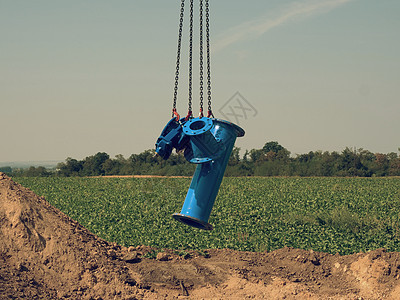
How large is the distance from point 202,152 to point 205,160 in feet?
0.55

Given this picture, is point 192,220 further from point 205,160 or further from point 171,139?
point 171,139

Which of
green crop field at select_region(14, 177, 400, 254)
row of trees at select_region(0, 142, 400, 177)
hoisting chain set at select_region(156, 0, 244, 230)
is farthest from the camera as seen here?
row of trees at select_region(0, 142, 400, 177)

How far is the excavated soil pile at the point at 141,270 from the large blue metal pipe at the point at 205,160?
69.5 inches

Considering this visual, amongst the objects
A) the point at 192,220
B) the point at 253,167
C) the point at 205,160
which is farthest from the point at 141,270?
the point at 253,167

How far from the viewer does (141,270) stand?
9.35m

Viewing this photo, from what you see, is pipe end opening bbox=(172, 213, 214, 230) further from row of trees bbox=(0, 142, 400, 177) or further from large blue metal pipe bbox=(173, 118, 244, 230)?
row of trees bbox=(0, 142, 400, 177)

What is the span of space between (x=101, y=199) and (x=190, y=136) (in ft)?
58.4

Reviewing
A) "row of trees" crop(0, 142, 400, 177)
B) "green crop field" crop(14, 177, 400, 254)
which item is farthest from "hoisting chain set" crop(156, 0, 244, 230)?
"row of trees" crop(0, 142, 400, 177)

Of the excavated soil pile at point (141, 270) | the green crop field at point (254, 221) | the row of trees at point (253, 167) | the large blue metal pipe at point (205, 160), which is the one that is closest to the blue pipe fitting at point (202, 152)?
the large blue metal pipe at point (205, 160)

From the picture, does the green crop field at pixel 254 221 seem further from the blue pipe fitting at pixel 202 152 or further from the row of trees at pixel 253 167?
the row of trees at pixel 253 167

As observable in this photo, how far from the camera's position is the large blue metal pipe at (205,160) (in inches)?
298

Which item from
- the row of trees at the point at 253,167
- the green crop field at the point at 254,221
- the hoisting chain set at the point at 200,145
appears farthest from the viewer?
the row of trees at the point at 253,167

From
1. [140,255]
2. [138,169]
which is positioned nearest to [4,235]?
[140,255]

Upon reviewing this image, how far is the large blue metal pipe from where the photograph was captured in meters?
7.57
